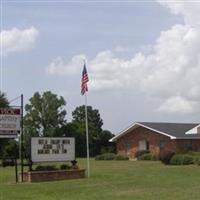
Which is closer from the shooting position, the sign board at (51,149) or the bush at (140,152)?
the sign board at (51,149)

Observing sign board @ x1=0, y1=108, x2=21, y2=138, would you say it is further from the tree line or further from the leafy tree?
the tree line

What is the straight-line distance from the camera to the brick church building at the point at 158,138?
52.4m

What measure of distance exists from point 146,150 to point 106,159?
3.99 metres

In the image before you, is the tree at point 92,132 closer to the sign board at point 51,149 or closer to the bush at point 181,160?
the bush at point 181,160

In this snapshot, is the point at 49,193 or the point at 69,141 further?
the point at 69,141

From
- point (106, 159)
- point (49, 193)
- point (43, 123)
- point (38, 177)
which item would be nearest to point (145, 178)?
point (38, 177)

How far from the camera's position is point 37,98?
79.3 metres

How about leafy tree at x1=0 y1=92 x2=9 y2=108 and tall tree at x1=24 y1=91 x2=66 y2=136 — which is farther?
tall tree at x1=24 y1=91 x2=66 y2=136

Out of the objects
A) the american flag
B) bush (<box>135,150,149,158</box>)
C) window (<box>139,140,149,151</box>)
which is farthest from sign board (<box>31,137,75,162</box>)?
window (<box>139,140,149,151</box>)

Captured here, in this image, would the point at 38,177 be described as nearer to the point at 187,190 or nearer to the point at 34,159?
Result: the point at 34,159

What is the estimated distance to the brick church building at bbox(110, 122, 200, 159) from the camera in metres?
52.4

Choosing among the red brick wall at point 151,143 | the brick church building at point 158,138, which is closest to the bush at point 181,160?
the red brick wall at point 151,143

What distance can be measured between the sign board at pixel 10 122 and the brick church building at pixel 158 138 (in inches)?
1036

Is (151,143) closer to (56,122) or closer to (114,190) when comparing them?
(56,122)
